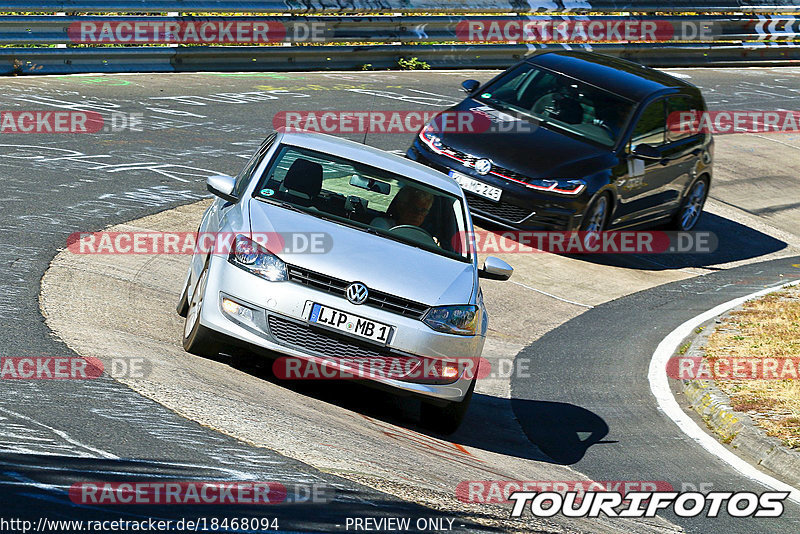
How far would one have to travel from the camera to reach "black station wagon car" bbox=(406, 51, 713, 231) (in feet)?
41.7

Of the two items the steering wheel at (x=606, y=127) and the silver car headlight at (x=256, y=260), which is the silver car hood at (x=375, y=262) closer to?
the silver car headlight at (x=256, y=260)

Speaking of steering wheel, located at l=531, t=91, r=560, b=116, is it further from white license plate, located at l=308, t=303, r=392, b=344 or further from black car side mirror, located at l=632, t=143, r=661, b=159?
white license plate, located at l=308, t=303, r=392, b=344

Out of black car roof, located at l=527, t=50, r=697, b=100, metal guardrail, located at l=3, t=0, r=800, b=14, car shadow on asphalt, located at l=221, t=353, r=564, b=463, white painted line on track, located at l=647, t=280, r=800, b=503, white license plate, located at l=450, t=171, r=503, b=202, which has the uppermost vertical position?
metal guardrail, located at l=3, t=0, r=800, b=14

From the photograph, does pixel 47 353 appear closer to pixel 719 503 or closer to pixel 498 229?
pixel 719 503

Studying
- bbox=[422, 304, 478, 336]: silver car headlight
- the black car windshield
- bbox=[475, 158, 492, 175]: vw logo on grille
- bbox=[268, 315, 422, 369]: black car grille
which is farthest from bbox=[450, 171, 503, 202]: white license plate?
bbox=[268, 315, 422, 369]: black car grille

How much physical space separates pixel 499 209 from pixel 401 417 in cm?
515

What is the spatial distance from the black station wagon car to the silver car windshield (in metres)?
4.28

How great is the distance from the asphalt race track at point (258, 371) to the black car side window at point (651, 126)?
1.53 meters

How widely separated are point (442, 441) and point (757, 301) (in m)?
6.51

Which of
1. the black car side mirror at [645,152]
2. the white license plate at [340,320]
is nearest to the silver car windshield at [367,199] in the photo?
the white license plate at [340,320]

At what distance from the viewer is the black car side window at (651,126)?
13.7 meters

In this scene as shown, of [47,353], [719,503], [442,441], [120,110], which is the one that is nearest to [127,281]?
[47,353]

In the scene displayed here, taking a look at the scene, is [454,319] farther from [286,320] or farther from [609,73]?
[609,73]

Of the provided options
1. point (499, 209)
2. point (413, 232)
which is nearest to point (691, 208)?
point (499, 209)
